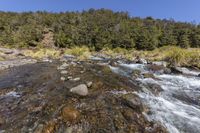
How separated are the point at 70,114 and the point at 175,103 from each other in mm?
4859

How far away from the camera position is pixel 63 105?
10.7 meters

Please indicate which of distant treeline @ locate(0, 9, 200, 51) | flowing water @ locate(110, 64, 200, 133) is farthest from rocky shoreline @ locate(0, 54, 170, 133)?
distant treeline @ locate(0, 9, 200, 51)

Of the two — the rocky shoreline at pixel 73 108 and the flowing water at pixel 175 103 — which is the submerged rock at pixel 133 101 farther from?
the flowing water at pixel 175 103

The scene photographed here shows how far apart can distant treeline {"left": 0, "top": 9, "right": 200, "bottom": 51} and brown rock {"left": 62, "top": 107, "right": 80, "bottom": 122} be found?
121 feet

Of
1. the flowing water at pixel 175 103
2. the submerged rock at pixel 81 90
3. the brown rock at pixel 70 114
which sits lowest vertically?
the flowing water at pixel 175 103

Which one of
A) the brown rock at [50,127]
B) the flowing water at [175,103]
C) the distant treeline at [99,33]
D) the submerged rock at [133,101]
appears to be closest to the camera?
the brown rock at [50,127]

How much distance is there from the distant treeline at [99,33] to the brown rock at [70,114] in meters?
36.8

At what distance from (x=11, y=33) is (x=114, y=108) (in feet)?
147

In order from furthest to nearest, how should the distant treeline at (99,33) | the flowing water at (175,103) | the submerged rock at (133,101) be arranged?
the distant treeline at (99,33)
the submerged rock at (133,101)
the flowing water at (175,103)

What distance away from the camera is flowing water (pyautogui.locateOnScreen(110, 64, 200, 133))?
957 cm

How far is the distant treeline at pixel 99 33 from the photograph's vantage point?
47250 mm

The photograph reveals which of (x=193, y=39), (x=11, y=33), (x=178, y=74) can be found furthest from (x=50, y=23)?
(x=178, y=74)

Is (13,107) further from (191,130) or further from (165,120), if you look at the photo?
(191,130)

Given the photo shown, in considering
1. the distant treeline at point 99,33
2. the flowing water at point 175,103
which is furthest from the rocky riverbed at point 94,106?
the distant treeline at point 99,33
